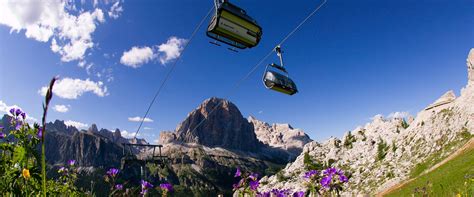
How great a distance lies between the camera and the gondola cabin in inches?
674

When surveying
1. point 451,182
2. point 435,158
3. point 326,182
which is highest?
point 326,182

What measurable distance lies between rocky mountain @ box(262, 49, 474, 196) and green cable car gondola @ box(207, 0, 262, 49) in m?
37.4

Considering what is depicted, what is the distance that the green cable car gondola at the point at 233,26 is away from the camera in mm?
15133

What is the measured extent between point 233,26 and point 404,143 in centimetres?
9996

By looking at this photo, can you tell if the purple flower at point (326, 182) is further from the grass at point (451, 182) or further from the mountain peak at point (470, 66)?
the mountain peak at point (470, 66)

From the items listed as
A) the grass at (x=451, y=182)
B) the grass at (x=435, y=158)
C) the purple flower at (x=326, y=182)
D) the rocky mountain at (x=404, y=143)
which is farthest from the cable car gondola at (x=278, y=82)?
the grass at (x=435, y=158)

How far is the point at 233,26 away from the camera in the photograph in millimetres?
15453

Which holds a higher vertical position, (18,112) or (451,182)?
(18,112)

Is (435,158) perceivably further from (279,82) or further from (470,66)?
(279,82)

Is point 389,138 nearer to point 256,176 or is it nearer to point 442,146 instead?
point 442,146

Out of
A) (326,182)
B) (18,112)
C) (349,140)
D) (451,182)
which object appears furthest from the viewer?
(349,140)

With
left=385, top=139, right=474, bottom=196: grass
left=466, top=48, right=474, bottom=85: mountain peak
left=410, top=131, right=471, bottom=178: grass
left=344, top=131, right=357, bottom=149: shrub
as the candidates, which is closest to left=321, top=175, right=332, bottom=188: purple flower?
left=385, top=139, right=474, bottom=196: grass

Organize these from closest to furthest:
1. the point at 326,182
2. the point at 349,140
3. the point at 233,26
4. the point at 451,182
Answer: the point at 326,182
the point at 233,26
the point at 451,182
the point at 349,140

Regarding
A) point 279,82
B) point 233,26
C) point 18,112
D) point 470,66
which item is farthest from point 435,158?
point 18,112
